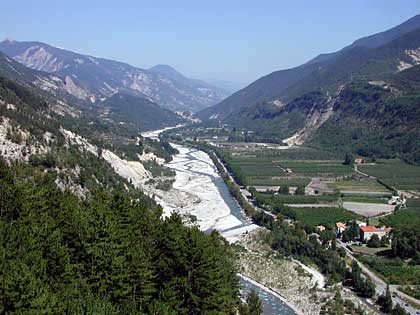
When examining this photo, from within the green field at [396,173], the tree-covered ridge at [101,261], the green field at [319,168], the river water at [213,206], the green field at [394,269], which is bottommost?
the river water at [213,206]

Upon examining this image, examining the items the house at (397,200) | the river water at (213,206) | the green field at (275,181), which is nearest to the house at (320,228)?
the river water at (213,206)

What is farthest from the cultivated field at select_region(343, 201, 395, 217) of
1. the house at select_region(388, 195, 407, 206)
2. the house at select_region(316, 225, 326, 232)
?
the house at select_region(316, 225, 326, 232)

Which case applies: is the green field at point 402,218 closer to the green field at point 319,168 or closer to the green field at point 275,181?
the green field at point 275,181

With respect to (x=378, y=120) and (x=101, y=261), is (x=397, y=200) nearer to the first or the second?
(x=101, y=261)

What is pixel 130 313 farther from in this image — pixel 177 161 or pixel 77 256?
pixel 177 161

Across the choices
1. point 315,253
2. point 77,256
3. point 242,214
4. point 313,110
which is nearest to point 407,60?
point 313,110

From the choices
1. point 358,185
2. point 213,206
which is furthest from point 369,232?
point 358,185

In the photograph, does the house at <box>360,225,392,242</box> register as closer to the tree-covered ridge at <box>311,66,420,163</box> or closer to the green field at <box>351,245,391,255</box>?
the green field at <box>351,245,391,255</box>
